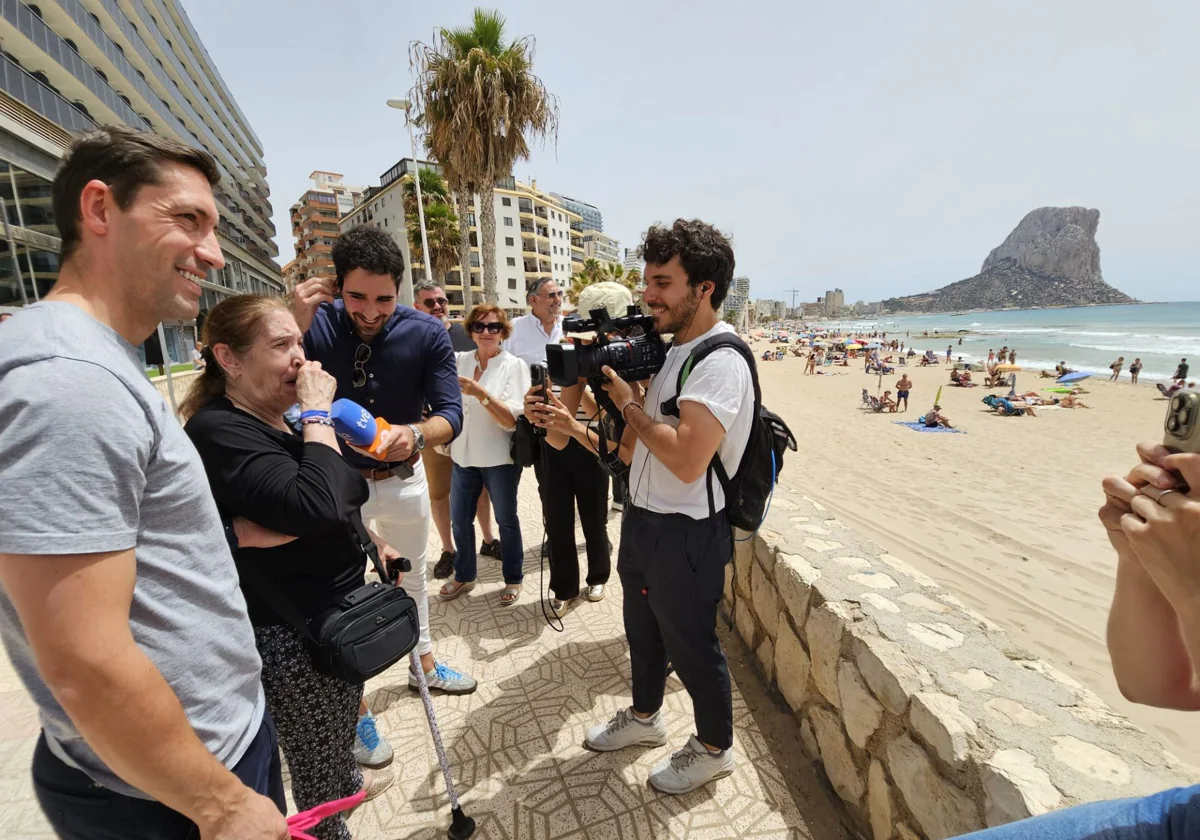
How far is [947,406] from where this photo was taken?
16484 mm

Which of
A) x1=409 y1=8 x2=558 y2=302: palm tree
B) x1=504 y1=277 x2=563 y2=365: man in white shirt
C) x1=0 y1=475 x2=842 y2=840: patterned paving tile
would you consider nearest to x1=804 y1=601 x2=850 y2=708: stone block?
x1=0 y1=475 x2=842 y2=840: patterned paving tile

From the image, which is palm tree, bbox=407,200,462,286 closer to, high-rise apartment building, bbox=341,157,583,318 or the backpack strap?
high-rise apartment building, bbox=341,157,583,318

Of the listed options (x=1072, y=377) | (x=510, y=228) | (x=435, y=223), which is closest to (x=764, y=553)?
(x=1072, y=377)

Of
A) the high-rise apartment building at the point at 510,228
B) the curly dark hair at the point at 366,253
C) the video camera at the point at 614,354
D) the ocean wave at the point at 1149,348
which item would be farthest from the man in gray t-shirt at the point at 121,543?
the ocean wave at the point at 1149,348

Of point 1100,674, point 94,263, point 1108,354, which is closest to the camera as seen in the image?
point 94,263

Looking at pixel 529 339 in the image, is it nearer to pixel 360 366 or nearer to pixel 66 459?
pixel 360 366

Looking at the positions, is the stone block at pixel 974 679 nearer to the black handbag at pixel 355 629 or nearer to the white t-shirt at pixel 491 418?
the black handbag at pixel 355 629

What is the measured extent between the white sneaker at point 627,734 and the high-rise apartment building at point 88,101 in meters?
2.31

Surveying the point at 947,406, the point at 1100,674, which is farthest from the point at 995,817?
the point at 947,406

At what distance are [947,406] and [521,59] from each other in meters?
16.3

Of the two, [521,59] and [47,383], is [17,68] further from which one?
[47,383]

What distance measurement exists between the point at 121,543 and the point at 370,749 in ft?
6.50

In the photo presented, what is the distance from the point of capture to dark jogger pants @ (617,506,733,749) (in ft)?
6.27

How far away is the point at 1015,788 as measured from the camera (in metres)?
1.20
